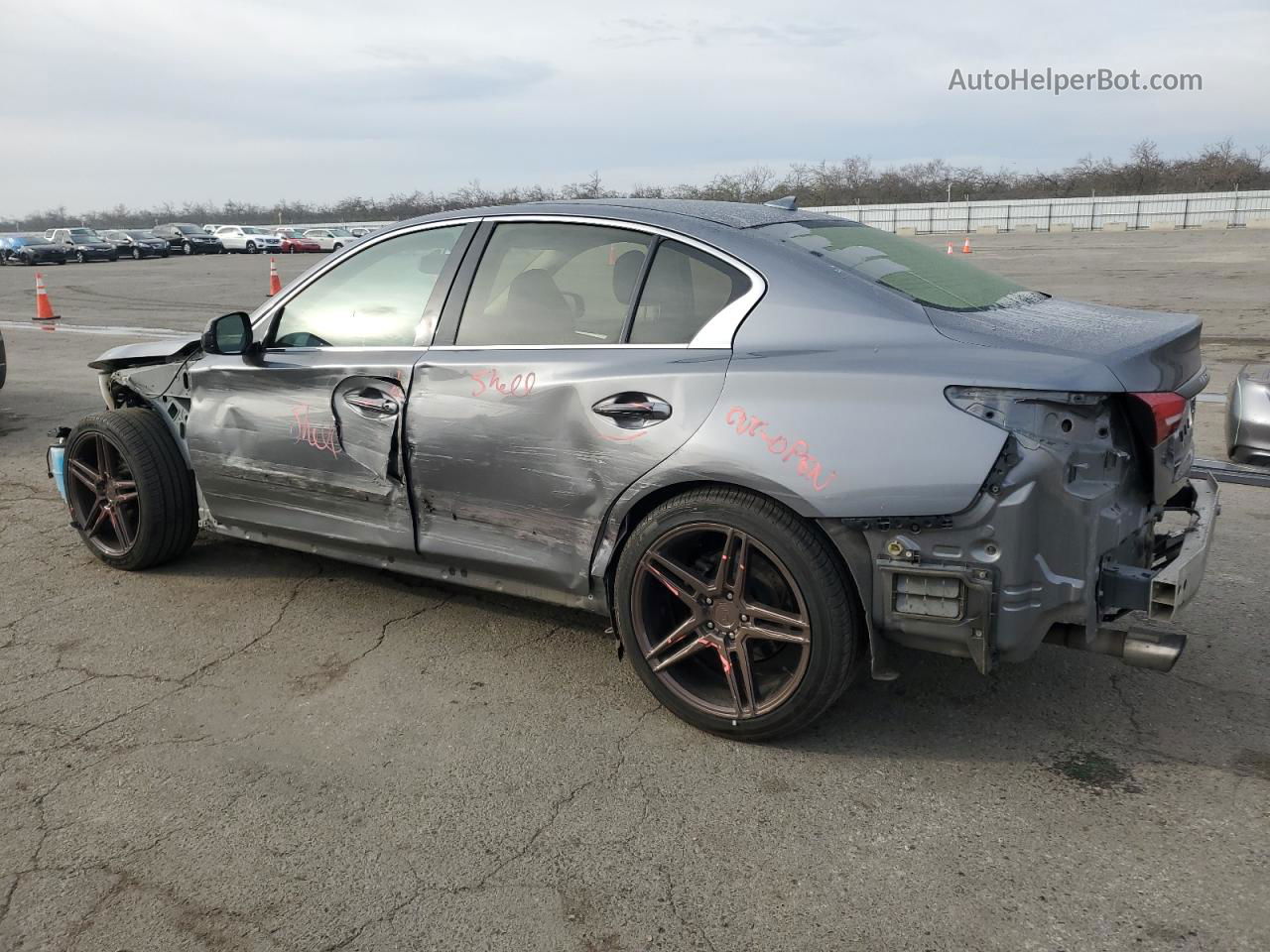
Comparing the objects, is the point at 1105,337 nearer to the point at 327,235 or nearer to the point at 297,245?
the point at 297,245

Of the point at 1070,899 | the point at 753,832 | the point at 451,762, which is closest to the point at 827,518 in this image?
the point at 753,832

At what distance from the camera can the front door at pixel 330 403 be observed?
383cm

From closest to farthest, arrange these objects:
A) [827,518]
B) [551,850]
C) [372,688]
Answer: [551,850] < [827,518] < [372,688]

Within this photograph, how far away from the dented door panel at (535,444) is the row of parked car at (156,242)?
34370mm

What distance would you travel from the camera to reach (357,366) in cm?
387

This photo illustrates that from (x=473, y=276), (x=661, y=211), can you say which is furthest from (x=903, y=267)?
→ (x=473, y=276)

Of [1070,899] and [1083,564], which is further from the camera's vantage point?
[1083,564]

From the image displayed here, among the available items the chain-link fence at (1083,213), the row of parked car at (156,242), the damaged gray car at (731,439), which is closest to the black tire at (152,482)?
the damaged gray car at (731,439)

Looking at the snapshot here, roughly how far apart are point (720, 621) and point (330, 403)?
1.76 m

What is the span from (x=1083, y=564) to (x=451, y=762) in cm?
189

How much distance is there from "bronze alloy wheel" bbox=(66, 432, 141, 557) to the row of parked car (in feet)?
108

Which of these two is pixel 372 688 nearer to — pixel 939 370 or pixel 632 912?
pixel 632 912

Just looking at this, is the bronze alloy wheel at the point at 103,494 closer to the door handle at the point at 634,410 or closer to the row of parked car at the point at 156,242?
→ the door handle at the point at 634,410

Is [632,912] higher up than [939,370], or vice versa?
[939,370]
